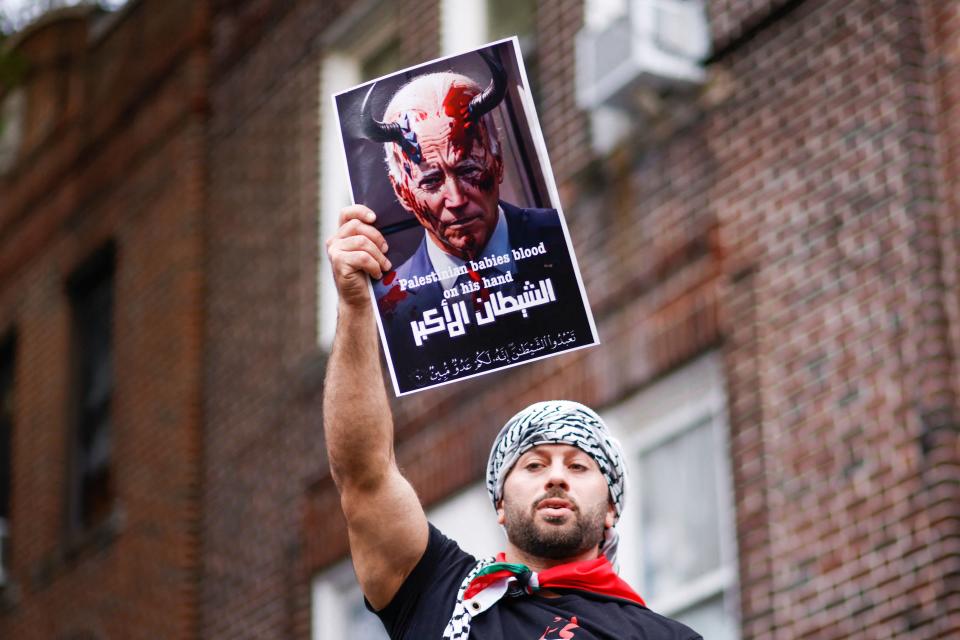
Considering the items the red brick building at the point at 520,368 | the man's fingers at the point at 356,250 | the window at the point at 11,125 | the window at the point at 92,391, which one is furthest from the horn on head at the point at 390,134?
the window at the point at 11,125

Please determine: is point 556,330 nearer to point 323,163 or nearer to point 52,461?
point 323,163

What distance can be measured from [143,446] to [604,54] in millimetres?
5237

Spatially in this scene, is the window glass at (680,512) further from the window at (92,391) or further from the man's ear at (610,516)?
the window at (92,391)

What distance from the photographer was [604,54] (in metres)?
9.84

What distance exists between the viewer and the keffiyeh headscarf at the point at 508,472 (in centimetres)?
425

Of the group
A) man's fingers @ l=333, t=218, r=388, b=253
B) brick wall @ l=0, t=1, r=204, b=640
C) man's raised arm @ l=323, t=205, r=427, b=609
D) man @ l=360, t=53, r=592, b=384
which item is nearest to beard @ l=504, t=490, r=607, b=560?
man's raised arm @ l=323, t=205, r=427, b=609

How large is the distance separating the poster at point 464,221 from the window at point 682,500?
4328 mm

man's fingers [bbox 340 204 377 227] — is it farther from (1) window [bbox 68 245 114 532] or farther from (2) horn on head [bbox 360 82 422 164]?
(1) window [bbox 68 245 114 532]

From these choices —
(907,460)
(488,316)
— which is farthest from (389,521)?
(907,460)

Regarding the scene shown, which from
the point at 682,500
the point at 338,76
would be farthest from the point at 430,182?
the point at 338,76

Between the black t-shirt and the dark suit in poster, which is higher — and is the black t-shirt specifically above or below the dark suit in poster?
below

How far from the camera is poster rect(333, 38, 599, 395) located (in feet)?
14.7

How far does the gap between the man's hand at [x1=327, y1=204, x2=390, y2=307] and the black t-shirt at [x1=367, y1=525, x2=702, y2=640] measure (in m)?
0.58

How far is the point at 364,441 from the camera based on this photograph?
14.6 ft
